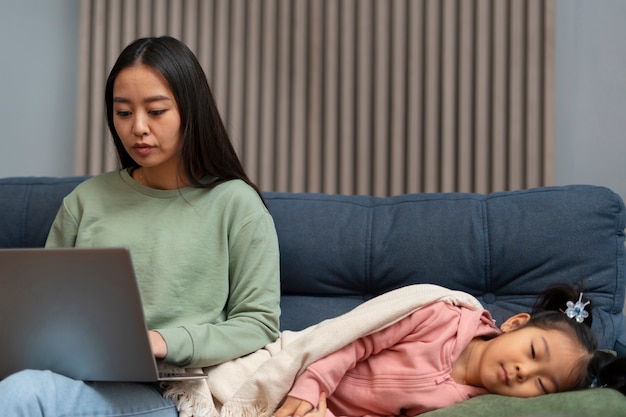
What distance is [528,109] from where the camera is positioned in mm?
2586

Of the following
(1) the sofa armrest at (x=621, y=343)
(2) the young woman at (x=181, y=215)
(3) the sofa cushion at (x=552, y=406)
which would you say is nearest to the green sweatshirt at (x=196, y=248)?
(2) the young woman at (x=181, y=215)

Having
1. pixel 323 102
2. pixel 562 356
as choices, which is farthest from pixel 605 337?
pixel 323 102

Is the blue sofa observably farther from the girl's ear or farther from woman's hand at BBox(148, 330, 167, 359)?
woman's hand at BBox(148, 330, 167, 359)

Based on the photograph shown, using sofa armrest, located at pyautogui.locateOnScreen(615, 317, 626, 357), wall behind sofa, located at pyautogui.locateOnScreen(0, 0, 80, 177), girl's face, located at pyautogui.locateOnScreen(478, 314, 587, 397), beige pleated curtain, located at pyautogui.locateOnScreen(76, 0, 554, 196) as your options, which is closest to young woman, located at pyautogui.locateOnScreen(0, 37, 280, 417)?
girl's face, located at pyautogui.locateOnScreen(478, 314, 587, 397)

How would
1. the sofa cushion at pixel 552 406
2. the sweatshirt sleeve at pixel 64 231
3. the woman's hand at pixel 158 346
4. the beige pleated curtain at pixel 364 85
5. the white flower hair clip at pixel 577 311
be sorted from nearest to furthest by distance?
1. the sofa cushion at pixel 552 406
2. the woman's hand at pixel 158 346
3. the white flower hair clip at pixel 577 311
4. the sweatshirt sleeve at pixel 64 231
5. the beige pleated curtain at pixel 364 85

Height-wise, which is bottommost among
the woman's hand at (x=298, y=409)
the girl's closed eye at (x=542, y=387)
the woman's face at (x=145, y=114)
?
the woman's hand at (x=298, y=409)

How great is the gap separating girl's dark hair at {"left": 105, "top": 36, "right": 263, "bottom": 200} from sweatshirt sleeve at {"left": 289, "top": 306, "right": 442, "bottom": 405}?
405 millimetres

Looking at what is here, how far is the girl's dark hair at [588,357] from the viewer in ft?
4.33

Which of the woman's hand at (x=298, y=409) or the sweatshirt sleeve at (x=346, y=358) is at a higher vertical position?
the sweatshirt sleeve at (x=346, y=358)

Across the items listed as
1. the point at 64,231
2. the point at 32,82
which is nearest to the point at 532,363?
the point at 64,231

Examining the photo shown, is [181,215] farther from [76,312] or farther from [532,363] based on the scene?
[532,363]

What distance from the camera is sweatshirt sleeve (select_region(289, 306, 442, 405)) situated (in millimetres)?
1300

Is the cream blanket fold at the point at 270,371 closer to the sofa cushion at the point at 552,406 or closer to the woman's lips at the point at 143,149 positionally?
the sofa cushion at the point at 552,406

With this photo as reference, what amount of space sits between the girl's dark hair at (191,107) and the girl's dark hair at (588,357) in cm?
60
